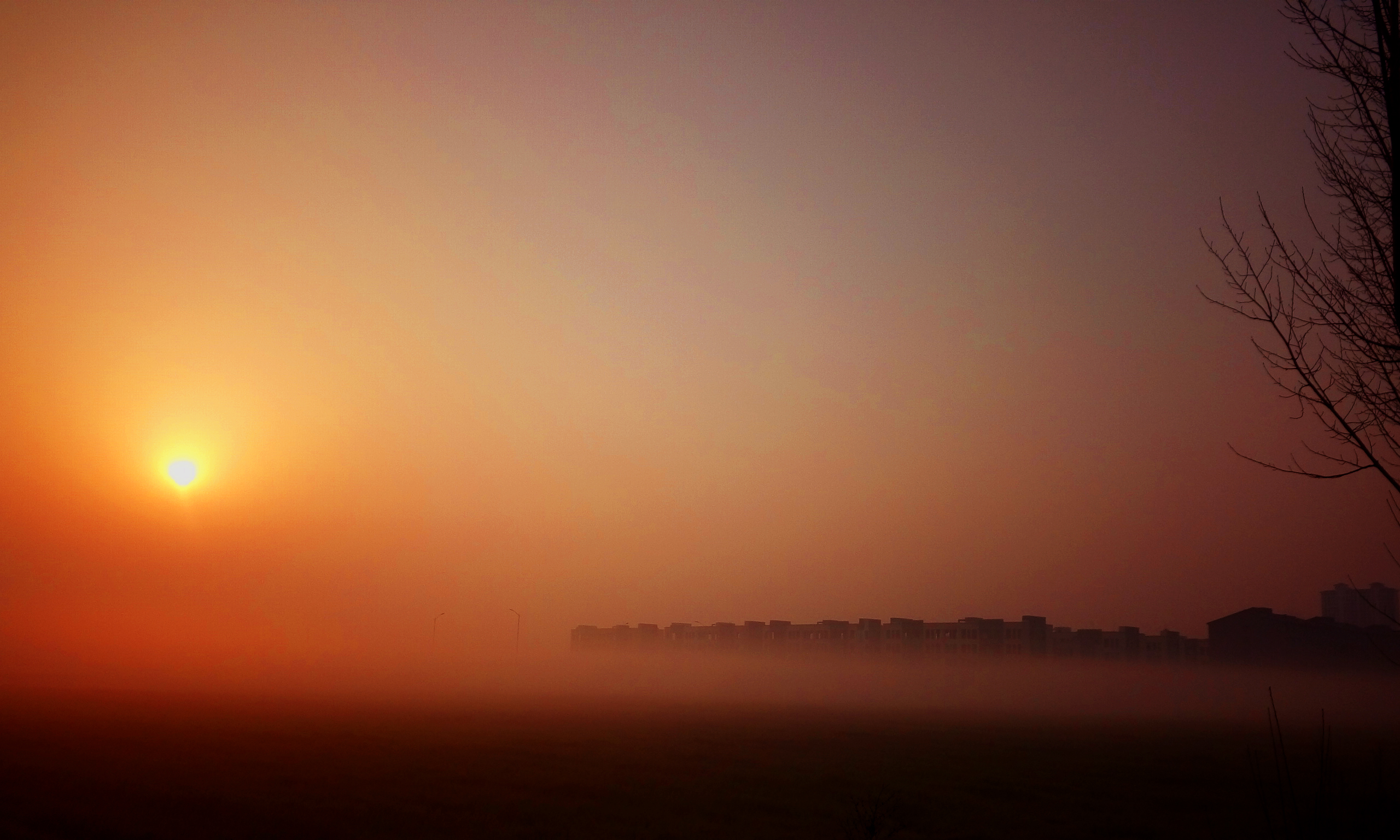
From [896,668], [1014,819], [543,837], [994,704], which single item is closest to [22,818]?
[543,837]

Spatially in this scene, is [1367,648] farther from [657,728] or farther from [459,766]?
[459,766]

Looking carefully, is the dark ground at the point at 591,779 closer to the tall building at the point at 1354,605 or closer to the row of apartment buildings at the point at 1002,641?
the tall building at the point at 1354,605

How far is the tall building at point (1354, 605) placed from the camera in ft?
312

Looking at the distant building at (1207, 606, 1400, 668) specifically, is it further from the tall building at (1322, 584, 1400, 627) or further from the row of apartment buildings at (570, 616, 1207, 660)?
the row of apartment buildings at (570, 616, 1207, 660)

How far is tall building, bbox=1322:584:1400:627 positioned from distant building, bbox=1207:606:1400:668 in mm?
2427

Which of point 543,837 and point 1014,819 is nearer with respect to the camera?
point 543,837

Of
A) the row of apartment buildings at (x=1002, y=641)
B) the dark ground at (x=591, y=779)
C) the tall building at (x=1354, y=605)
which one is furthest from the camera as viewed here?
the row of apartment buildings at (x=1002, y=641)

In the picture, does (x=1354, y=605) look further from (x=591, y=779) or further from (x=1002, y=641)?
(x=591, y=779)

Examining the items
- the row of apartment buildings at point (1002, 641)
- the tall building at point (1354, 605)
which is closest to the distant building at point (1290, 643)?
the tall building at point (1354, 605)

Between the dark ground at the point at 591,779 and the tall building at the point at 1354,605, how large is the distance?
110 feet

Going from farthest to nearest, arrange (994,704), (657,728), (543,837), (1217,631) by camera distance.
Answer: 1. (994,704)
2. (1217,631)
3. (657,728)
4. (543,837)

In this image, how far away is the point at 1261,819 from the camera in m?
33.2

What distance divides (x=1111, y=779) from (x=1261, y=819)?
Result: 10546 mm

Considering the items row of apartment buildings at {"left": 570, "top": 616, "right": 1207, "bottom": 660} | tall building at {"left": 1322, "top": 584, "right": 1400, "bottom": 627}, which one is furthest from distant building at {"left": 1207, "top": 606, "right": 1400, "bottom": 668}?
row of apartment buildings at {"left": 570, "top": 616, "right": 1207, "bottom": 660}
